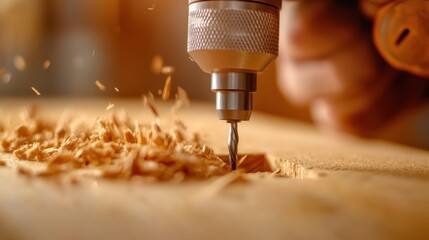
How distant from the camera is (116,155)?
1.82ft

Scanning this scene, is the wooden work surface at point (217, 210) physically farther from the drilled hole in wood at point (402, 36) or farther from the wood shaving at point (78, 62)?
the wood shaving at point (78, 62)

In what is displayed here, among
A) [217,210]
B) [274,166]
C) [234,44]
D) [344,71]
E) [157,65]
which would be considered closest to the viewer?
[217,210]

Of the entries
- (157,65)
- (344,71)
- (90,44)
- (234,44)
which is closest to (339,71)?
(344,71)

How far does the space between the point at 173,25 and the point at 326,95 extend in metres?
2.02

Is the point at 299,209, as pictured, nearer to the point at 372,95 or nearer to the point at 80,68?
the point at 372,95

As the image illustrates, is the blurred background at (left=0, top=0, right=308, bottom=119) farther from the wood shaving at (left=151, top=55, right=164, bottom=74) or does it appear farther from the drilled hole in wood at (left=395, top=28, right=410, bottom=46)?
the drilled hole in wood at (left=395, top=28, right=410, bottom=46)

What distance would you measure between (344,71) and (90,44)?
2357 mm

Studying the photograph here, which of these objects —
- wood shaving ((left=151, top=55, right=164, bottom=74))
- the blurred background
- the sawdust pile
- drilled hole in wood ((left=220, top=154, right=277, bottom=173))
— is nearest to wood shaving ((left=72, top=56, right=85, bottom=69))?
the blurred background

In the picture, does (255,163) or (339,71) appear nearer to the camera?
(255,163)

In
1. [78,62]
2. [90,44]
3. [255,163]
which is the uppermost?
[90,44]

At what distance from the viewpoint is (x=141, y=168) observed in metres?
0.49

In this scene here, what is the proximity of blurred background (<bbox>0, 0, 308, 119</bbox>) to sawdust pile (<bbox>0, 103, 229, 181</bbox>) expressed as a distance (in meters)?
2.32

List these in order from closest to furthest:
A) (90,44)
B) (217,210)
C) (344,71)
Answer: (217,210) → (344,71) → (90,44)

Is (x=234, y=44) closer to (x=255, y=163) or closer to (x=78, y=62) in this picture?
(x=255, y=163)
